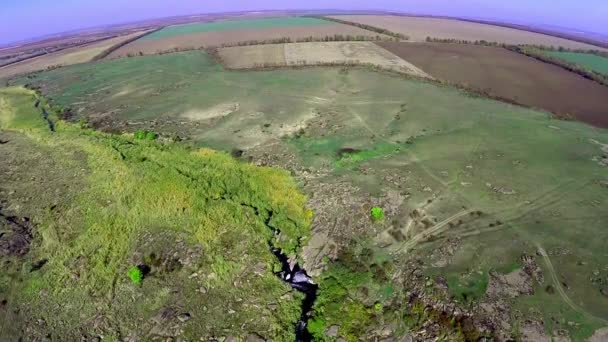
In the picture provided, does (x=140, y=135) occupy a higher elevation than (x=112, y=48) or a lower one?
lower

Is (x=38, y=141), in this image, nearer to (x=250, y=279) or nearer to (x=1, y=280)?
(x=1, y=280)

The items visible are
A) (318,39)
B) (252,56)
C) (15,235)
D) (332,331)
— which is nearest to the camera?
(332,331)

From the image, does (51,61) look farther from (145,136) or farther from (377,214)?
(377,214)

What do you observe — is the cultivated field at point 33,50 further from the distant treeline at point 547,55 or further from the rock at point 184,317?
the rock at point 184,317

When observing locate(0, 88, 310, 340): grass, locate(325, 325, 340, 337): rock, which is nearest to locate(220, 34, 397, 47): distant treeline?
locate(0, 88, 310, 340): grass

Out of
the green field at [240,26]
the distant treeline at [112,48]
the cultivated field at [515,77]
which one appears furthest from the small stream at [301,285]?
the green field at [240,26]

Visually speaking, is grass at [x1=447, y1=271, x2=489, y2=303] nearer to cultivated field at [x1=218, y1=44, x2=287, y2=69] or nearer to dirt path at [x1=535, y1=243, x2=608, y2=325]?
dirt path at [x1=535, y1=243, x2=608, y2=325]

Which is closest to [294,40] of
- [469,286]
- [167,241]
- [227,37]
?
[227,37]
